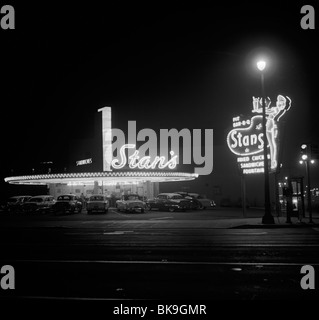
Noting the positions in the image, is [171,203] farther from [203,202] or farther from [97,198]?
[97,198]

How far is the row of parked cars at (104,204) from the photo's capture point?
37188 mm

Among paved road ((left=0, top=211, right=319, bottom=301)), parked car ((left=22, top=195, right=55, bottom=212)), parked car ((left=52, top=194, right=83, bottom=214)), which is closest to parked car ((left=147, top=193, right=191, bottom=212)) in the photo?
parked car ((left=52, top=194, right=83, bottom=214))

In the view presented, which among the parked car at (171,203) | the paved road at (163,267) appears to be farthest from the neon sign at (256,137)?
the paved road at (163,267)

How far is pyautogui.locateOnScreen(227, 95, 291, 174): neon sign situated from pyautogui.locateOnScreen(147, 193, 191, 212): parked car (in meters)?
8.40

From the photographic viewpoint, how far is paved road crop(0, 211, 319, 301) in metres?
8.24

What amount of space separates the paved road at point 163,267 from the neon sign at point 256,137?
1371 centimetres

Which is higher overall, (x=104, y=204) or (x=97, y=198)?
(x=97, y=198)

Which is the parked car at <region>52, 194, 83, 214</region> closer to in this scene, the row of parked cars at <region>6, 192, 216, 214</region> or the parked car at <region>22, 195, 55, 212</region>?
the row of parked cars at <region>6, 192, 216, 214</region>

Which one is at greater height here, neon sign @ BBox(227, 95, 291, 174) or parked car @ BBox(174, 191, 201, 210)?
neon sign @ BBox(227, 95, 291, 174)

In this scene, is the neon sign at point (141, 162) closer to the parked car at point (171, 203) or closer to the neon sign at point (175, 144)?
the neon sign at point (175, 144)

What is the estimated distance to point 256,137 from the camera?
3131 centimetres

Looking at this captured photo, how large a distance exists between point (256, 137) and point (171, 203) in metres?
10.6

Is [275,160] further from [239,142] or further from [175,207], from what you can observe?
[175,207]

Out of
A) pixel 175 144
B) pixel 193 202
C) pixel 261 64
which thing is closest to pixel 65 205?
pixel 193 202
